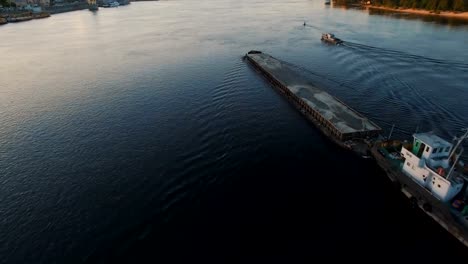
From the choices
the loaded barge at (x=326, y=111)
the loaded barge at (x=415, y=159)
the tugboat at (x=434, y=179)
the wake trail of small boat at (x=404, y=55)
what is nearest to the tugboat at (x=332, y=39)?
the wake trail of small boat at (x=404, y=55)

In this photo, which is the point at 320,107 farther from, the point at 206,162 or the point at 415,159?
the point at 206,162

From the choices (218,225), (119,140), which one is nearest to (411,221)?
(218,225)

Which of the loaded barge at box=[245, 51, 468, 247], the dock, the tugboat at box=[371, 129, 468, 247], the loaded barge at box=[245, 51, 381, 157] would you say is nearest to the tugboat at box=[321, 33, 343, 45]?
the dock

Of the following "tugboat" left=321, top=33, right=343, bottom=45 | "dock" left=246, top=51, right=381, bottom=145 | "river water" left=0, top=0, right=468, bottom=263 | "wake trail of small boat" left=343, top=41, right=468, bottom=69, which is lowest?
"river water" left=0, top=0, right=468, bottom=263

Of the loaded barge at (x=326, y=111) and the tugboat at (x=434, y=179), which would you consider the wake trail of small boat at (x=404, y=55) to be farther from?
the tugboat at (x=434, y=179)

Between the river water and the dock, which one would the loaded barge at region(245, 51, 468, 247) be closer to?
the dock

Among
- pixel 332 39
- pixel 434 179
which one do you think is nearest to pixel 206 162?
pixel 434 179
